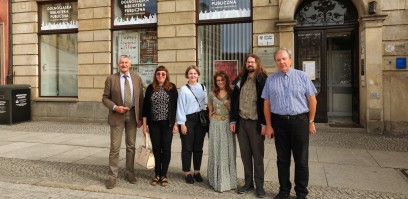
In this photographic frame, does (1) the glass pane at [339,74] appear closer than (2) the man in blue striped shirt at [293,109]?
No

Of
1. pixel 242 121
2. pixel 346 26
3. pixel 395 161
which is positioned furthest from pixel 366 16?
pixel 242 121

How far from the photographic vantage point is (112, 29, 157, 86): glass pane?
12008 millimetres

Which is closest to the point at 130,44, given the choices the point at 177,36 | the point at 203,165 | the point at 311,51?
the point at 177,36

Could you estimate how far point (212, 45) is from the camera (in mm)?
11367

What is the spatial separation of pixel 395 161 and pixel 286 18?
4.96 metres

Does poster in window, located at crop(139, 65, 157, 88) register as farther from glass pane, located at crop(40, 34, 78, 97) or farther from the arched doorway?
the arched doorway

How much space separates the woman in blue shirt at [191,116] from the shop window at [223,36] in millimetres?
5529

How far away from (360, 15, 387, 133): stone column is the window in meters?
9.67

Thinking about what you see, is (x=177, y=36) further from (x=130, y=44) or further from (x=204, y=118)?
(x=204, y=118)

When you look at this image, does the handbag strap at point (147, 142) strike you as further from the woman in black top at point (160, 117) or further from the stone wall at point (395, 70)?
the stone wall at point (395, 70)

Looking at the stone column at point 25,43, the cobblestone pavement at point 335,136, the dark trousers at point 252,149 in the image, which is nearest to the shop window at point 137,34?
the cobblestone pavement at point 335,136

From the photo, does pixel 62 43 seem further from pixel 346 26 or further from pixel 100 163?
pixel 346 26

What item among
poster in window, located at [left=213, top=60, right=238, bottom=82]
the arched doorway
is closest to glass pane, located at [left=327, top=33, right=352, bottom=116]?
the arched doorway

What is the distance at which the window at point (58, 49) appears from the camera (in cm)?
1299
